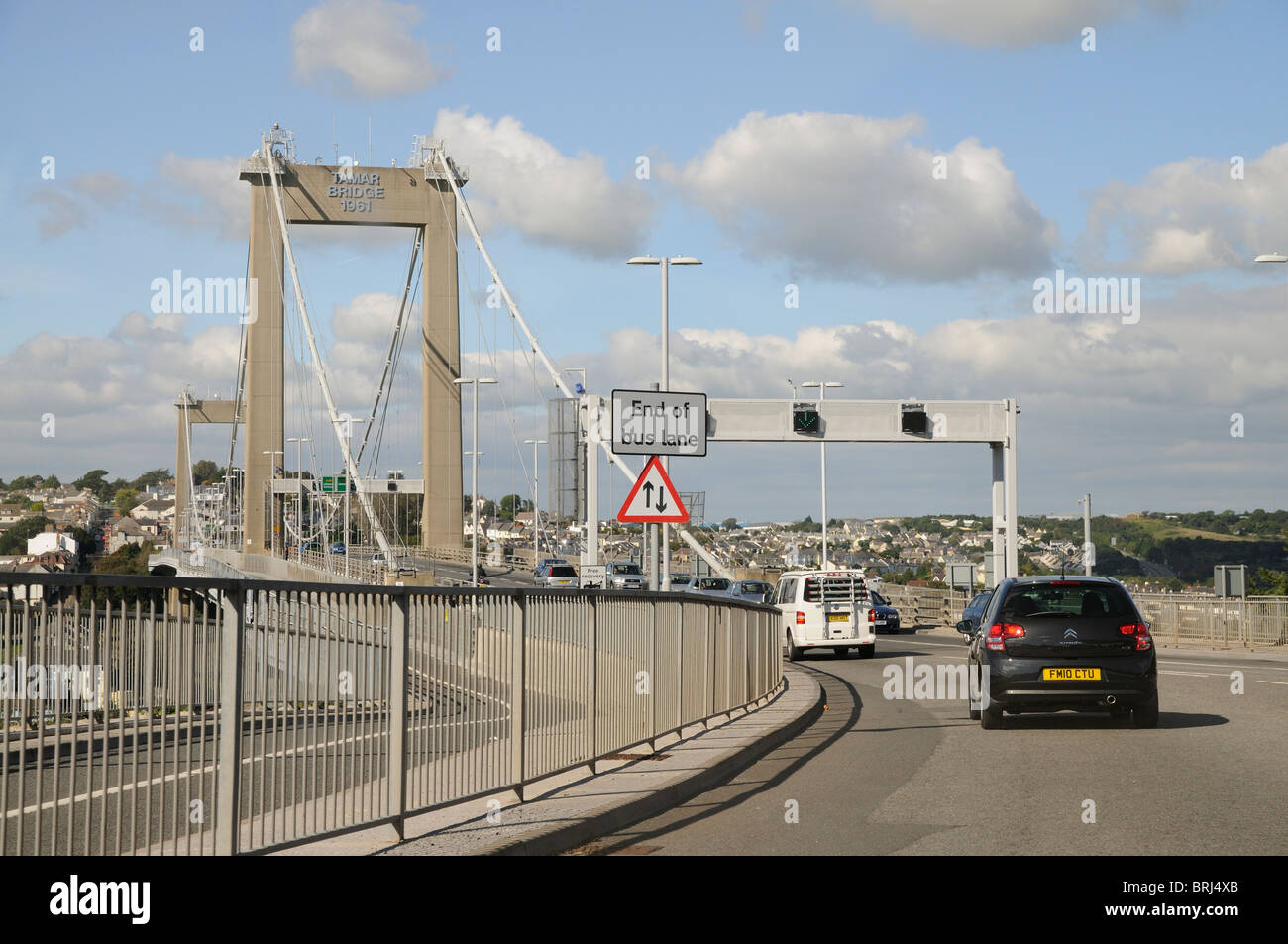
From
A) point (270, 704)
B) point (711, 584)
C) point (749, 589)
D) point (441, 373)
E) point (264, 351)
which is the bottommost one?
point (749, 589)

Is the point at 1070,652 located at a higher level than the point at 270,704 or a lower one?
lower

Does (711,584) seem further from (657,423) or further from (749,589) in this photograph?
(657,423)

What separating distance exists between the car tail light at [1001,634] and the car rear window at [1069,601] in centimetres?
13

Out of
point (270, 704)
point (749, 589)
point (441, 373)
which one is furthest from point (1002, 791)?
point (441, 373)

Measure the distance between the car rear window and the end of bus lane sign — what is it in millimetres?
3798

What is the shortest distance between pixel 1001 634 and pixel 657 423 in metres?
4.45

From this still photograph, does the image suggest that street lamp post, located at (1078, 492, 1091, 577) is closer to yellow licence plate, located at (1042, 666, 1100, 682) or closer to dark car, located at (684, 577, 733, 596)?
dark car, located at (684, 577, 733, 596)

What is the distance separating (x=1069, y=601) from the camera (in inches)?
597

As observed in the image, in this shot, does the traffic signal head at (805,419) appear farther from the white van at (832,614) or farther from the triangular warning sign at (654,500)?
the triangular warning sign at (654,500)

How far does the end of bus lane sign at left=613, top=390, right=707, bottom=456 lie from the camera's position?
1625cm

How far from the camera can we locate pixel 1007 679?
48.7 feet

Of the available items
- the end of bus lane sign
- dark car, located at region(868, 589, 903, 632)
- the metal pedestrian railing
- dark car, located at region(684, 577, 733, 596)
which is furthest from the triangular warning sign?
dark car, located at region(684, 577, 733, 596)
